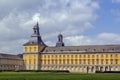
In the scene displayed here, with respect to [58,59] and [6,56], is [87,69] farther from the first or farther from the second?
[6,56]

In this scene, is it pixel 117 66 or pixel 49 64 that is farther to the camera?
pixel 49 64

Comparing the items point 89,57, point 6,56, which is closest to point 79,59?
point 89,57

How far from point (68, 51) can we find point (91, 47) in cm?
828

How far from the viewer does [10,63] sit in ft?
396

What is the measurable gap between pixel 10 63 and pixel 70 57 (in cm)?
2193

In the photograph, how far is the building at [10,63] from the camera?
380 ft

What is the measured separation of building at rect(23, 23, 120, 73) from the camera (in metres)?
109

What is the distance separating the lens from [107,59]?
110m

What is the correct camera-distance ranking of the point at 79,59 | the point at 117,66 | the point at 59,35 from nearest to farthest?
the point at 117,66, the point at 79,59, the point at 59,35

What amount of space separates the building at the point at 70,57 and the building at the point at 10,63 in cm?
216

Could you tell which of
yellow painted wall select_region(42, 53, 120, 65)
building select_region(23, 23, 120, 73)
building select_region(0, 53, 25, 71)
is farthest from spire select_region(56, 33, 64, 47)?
building select_region(0, 53, 25, 71)

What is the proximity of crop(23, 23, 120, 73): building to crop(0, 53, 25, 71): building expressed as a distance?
2.16 m

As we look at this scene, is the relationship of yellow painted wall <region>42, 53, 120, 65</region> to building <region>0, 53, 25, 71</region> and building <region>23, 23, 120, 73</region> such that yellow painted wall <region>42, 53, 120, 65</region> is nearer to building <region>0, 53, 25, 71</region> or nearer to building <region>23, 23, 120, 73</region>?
building <region>23, 23, 120, 73</region>

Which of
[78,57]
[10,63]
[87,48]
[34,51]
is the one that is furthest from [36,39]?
[87,48]
